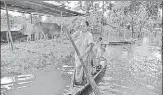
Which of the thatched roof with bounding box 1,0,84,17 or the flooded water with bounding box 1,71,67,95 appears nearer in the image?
the flooded water with bounding box 1,71,67,95

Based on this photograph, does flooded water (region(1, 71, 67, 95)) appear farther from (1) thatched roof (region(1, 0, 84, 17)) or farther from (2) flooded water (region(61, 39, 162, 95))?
(1) thatched roof (region(1, 0, 84, 17))

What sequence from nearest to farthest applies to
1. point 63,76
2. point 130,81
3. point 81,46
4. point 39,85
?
point 81,46, point 39,85, point 130,81, point 63,76

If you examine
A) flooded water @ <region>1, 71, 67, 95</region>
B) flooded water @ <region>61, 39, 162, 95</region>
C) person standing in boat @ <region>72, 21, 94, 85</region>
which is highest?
person standing in boat @ <region>72, 21, 94, 85</region>

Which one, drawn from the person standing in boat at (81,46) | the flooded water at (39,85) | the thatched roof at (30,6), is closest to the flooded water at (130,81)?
the person standing in boat at (81,46)


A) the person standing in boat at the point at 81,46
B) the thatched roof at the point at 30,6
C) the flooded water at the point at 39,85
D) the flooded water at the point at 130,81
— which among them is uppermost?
the thatched roof at the point at 30,6

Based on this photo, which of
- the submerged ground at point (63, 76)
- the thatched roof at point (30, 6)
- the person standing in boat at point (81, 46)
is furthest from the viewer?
the thatched roof at point (30, 6)

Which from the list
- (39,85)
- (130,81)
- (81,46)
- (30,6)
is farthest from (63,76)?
(30,6)

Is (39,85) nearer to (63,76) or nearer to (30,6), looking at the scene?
(63,76)

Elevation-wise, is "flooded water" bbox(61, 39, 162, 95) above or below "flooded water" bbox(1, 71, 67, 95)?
below

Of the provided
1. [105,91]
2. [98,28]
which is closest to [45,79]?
[105,91]

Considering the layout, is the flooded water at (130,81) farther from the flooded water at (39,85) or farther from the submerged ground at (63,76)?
the flooded water at (39,85)

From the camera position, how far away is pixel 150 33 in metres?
30.7

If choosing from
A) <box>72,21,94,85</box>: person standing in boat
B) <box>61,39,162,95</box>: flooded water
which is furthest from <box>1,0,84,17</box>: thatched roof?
<box>61,39,162,95</box>: flooded water

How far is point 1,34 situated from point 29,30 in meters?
2.24
